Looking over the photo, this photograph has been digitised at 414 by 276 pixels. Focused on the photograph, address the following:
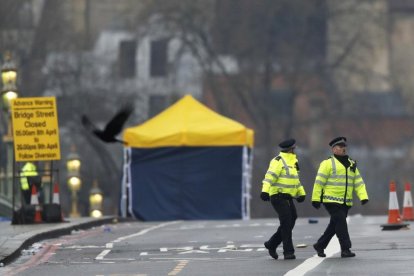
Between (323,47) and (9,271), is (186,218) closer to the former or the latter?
(9,271)

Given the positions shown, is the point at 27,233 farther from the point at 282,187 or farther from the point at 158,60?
the point at 158,60

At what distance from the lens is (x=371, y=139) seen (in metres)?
84.2

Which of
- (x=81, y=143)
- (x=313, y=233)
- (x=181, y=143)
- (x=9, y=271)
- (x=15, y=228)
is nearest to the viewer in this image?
(x=9, y=271)

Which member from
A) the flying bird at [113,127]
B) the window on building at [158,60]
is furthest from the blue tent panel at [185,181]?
the window on building at [158,60]

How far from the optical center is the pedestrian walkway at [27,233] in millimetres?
26516

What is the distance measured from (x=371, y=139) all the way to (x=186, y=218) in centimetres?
4096

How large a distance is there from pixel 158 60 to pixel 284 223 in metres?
67.4

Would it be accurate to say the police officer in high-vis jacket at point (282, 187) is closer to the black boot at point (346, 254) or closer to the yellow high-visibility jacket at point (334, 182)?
the yellow high-visibility jacket at point (334, 182)

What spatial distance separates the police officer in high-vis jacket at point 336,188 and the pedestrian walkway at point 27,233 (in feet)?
13.6

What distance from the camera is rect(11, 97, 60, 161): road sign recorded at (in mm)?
35281

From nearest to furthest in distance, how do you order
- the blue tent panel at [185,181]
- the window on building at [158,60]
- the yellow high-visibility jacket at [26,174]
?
the yellow high-visibility jacket at [26,174] < the blue tent panel at [185,181] < the window on building at [158,60]

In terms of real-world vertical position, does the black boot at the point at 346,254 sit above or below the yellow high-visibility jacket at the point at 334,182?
below

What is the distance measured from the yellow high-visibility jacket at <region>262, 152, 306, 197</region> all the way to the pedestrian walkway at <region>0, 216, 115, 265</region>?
3.57 meters

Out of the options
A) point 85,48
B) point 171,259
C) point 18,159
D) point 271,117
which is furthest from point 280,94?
point 171,259
